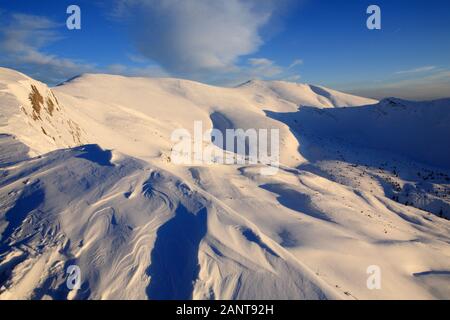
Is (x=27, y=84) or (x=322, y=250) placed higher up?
(x=27, y=84)

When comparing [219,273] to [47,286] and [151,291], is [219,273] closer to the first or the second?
[151,291]

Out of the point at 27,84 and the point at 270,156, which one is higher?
the point at 27,84

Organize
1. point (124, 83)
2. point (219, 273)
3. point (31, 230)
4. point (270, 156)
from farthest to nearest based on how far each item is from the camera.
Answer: point (124, 83), point (270, 156), point (31, 230), point (219, 273)

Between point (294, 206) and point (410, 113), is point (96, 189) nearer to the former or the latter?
point (294, 206)

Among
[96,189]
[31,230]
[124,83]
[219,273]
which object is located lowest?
[219,273]

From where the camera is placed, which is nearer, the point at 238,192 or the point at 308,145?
the point at 238,192

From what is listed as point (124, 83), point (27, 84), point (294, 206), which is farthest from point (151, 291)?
point (124, 83)

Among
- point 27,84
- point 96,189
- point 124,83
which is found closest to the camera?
point 96,189
